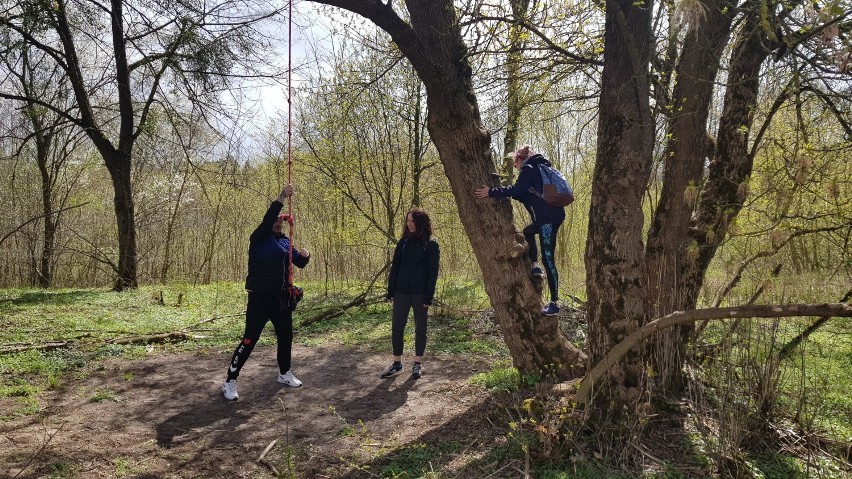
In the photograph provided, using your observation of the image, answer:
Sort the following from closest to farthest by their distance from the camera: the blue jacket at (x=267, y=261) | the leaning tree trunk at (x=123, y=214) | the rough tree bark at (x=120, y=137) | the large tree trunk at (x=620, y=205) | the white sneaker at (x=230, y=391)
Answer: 1. the large tree trunk at (x=620, y=205)
2. the blue jacket at (x=267, y=261)
3. the white sneaker at (x=230, y=391)
4. the rough tree bark at (x=120, y=137)
5. the leaning tree trunk at (x=123, y=214)

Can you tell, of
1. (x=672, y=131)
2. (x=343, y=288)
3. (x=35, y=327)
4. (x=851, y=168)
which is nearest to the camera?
(x=672, y=131)

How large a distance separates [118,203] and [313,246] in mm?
4809

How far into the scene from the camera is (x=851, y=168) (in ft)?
18.7

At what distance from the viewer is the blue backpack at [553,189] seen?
4.88m

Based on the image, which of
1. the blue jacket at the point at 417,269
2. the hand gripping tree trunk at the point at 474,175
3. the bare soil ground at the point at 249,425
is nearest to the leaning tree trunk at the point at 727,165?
the hand gripping tree trunk at the point at 474,175

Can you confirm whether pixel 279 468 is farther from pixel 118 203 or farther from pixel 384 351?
pixel 118 203

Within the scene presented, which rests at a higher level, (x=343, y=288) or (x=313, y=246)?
(x=313, y=246)

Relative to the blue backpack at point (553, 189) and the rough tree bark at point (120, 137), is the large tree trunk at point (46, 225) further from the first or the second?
the blue backpack at point (553, 189)

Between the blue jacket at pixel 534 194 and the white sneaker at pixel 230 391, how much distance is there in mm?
3215

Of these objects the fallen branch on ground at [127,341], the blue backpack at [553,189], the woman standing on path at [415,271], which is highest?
the blue backpack at [553,189]

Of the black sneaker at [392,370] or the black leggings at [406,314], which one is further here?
the black sneaker at [392,370]

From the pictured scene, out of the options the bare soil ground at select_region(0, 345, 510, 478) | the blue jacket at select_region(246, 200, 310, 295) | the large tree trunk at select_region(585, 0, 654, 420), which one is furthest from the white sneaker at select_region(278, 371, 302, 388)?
the large tree trunk at select_region(585, 0, 654, 420)

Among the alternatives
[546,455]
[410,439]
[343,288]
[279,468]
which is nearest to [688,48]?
[546,455]

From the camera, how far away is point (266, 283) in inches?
200
